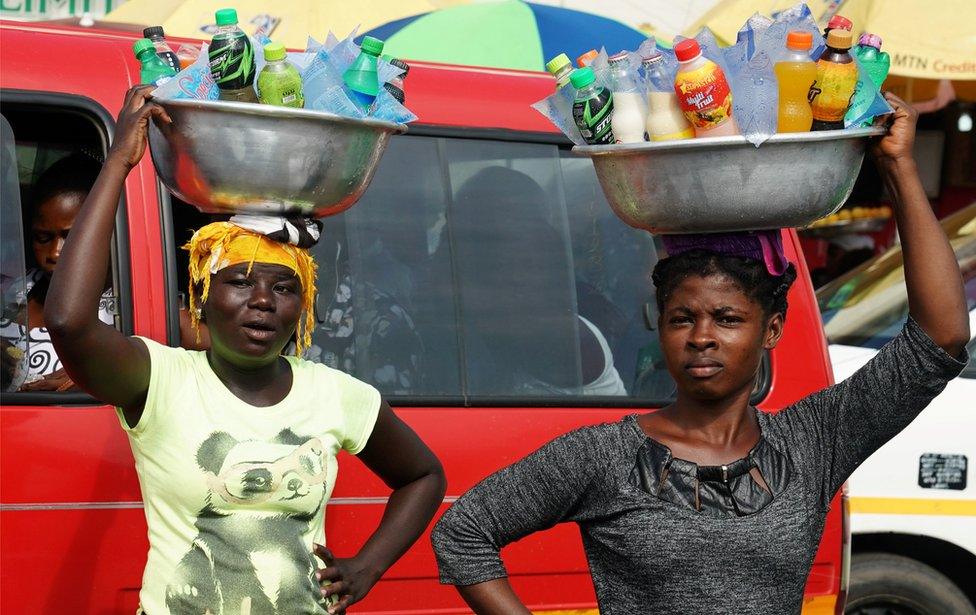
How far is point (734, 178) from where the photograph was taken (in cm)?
221

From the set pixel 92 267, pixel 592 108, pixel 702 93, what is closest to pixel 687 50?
pixel 702 93

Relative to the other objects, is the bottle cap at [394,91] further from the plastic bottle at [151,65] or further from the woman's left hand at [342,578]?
the woman's left hand at [342,578]

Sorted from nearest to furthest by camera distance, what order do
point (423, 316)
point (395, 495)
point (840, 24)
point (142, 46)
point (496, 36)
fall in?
point (840, 24) < point (142, 46) < point (395, 495) < point (423, 316) < point (496, 36)

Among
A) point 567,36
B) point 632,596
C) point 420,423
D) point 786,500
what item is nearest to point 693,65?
point 786,500

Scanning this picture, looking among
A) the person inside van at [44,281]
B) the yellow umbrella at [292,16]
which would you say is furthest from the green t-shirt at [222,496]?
the yellow umbrella at [292,16]

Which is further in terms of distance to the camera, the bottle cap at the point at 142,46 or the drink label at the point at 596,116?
the bottle cap at the point at 142,46

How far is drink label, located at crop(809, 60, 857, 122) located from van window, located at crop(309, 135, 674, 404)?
161 cm

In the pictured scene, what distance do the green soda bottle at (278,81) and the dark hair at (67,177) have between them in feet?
4.30

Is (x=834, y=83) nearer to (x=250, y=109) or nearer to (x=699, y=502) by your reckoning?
(x=699, y=502)

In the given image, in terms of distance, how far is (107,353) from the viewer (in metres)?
2.48

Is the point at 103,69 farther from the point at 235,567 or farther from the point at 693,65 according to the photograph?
the point at 693,65

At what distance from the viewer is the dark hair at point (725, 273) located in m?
2.37

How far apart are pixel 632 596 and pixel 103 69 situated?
1963 mm

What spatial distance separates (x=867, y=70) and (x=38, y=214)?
233 cm
